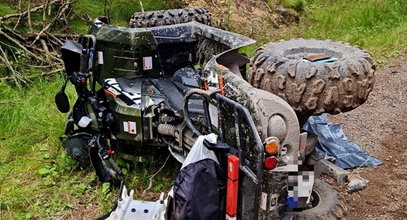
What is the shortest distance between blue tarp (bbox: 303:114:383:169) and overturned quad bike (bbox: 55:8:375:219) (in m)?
1.19

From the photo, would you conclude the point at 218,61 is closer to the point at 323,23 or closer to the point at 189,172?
the point at 189,172

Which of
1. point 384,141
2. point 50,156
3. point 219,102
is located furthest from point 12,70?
point 384,141

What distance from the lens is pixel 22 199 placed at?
13.1ft

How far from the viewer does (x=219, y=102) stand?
2.82 metres

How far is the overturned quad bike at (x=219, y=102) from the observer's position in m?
2.63

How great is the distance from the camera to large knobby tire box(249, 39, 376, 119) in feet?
9.39

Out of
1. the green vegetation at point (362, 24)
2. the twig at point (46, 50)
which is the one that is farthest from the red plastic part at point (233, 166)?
the green vegetation at point (362, 24)

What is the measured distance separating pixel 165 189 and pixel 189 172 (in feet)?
4.50

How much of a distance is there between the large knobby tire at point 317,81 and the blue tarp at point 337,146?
1.34 m

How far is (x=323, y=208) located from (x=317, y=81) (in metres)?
0.81

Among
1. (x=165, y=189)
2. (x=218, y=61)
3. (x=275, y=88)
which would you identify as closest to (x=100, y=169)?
(x=165, y=189)

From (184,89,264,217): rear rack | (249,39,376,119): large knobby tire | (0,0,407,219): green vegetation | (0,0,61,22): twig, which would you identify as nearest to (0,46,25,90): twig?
(0,0,407,219): green vegetation

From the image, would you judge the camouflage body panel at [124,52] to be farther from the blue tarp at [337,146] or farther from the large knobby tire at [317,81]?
the blue tarp at [337,146]

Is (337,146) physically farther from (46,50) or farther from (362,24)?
(362,24)
